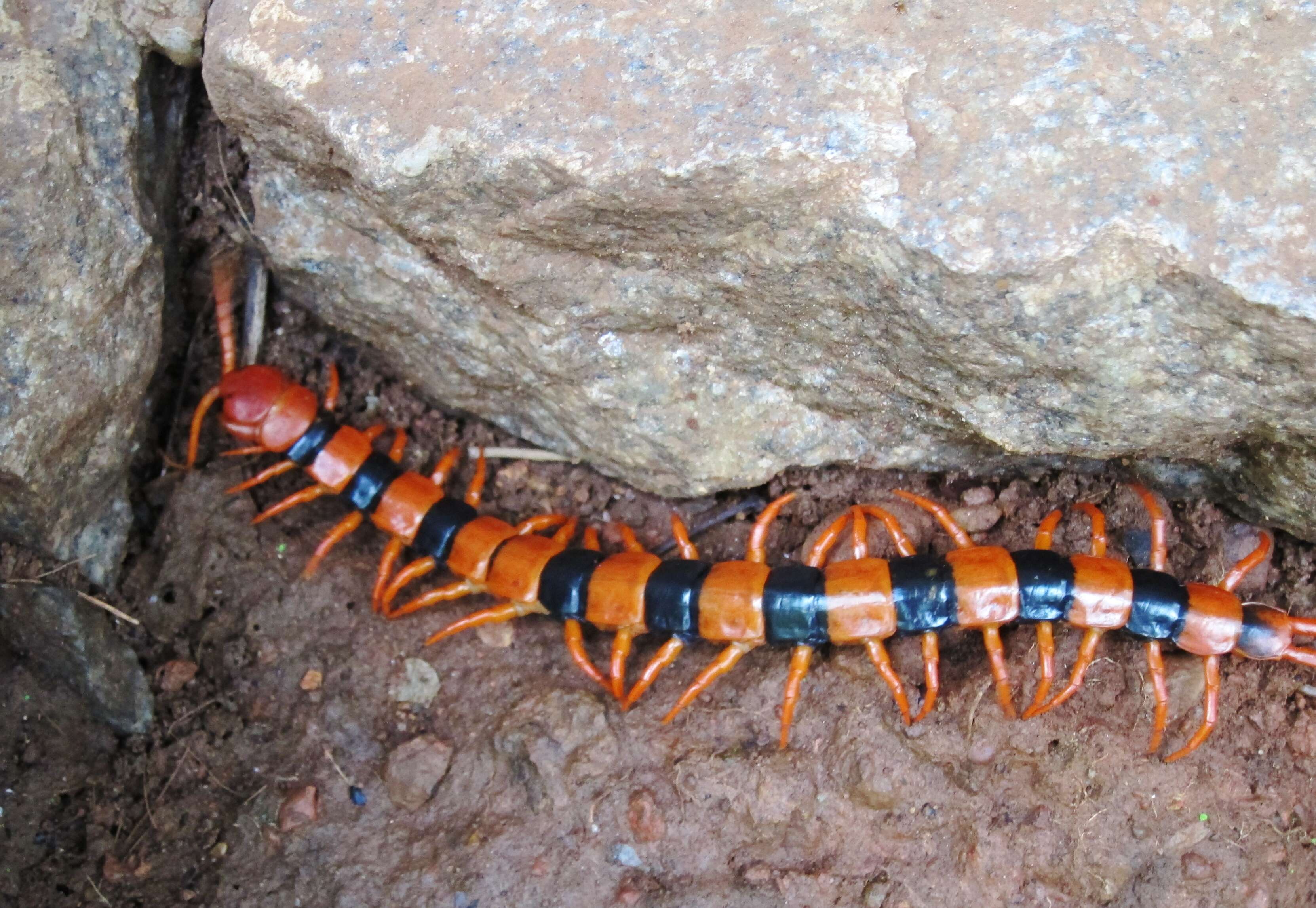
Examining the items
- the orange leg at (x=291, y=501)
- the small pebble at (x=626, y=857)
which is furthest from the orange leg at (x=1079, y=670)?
the orange leg at (x=291, y=501)

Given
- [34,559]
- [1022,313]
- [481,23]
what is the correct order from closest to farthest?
[1022,313] < [481,23] < [34,559]

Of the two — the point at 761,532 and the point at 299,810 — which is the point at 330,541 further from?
the point at 761,532

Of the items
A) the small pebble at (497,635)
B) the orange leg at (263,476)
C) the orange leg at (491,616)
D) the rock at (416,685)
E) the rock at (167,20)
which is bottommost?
the rock at (416,685)

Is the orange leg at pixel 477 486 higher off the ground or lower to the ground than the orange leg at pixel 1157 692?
higher

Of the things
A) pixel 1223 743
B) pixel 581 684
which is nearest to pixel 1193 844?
pixel 1223 743

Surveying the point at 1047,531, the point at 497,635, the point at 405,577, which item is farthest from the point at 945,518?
the point at 405,577

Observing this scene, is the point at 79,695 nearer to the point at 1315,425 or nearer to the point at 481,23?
the point at 481,23

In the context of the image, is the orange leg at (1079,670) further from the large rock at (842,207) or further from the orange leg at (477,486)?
the orange leg at (477,486)
